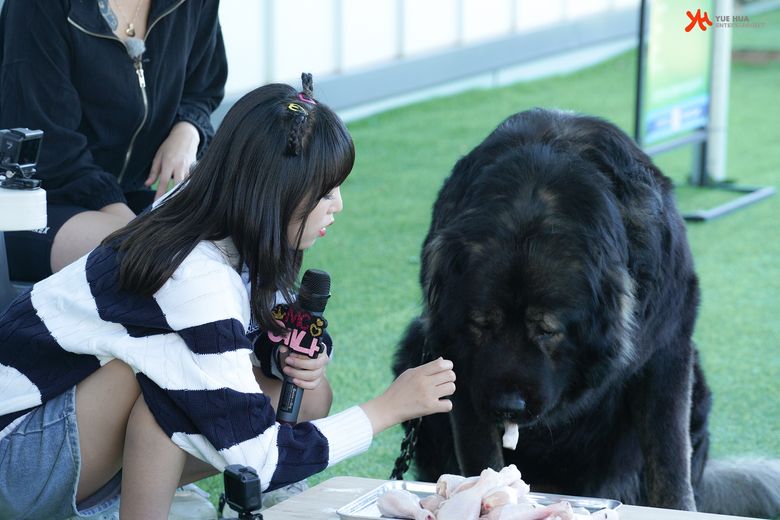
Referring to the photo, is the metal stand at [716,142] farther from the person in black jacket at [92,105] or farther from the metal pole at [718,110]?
the person in black jacket at [92,105]

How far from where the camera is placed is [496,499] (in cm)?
183

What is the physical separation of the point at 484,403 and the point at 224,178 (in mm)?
774

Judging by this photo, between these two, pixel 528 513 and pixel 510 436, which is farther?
pixel 510 436

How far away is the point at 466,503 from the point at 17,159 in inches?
45.4

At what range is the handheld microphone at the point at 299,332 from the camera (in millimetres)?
2172

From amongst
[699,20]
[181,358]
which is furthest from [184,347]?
[699,20]

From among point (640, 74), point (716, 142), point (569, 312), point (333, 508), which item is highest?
point (569, 312)

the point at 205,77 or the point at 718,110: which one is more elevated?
the point at 205,77

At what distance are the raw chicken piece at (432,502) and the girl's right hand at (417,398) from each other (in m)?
0.22

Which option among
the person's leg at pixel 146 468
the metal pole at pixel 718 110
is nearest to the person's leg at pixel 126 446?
the person's leg at pixel 146 468

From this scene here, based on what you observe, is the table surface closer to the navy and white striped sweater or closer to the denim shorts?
the navy and white striped sweater

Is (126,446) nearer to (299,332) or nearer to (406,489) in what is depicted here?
(299,332)

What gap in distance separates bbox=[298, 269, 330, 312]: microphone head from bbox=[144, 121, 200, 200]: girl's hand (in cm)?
75

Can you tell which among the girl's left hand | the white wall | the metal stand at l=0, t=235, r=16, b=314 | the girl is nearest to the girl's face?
the girl
